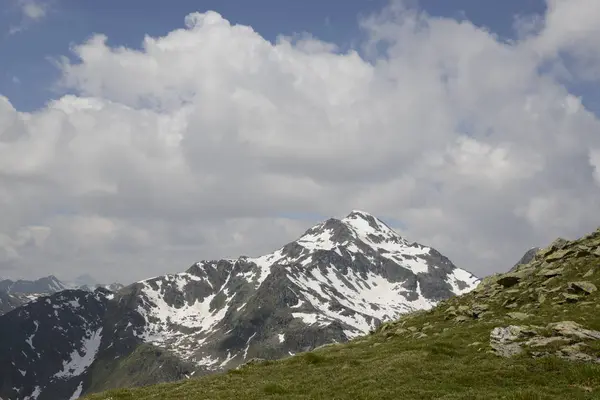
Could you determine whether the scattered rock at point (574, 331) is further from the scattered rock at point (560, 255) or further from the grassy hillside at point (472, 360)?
the scattered rock at point (560, 255)

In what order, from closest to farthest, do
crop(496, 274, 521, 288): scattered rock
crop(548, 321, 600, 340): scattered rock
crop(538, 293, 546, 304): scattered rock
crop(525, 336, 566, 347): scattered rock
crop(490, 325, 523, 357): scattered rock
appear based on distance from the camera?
1. crop(525, 336, 566, 347): scattered rock
2. crop(548, 321, 600, 340): scattered rock
3. crop(490, 325, 523, 357): scattered rock
4. crop(538, 293, 546, 304): scattered rock
5. crop(496, 274, 521, 288): scattered rock

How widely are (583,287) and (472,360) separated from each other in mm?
21040

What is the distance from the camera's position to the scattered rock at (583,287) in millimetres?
45019

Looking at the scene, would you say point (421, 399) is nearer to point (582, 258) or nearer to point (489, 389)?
point (489, 389)

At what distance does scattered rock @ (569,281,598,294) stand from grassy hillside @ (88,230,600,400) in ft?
0.29

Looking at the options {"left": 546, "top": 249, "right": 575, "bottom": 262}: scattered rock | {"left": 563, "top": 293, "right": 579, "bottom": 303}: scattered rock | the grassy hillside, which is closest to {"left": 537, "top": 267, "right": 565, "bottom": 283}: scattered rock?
the grassy hillside

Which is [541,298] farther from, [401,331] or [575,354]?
[575,354]

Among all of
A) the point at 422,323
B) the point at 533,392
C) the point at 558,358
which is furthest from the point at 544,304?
the point at 533,392

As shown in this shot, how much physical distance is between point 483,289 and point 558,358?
32.5 m

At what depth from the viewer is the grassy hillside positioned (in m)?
26.0

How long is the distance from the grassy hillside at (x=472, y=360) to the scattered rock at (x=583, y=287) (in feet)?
0.29

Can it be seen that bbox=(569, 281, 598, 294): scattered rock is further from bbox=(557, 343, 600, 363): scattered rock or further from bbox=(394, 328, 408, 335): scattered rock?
bbox=(557, 343, 600, 363): scattered rock

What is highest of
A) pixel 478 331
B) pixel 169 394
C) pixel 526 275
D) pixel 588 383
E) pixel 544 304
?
pixel 526 275

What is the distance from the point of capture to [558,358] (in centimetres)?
2923
